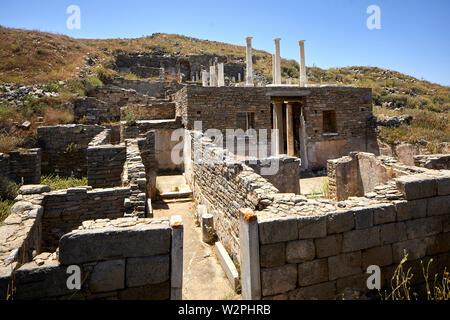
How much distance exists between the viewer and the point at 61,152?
38.7ft

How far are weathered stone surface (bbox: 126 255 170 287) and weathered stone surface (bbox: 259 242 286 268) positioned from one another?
1108 mm

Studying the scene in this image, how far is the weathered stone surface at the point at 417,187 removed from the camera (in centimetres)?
389

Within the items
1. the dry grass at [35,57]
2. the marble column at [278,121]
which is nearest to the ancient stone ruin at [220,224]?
the marble column at [278,121]

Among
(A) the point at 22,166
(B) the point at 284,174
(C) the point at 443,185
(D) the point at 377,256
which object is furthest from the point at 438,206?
(A) the point at 22,166

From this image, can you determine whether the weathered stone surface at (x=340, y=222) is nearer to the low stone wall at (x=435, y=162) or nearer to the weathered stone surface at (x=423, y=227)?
the weathered stone surface at (x=423, y=227)

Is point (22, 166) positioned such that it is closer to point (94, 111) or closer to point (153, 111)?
point (153, 111)

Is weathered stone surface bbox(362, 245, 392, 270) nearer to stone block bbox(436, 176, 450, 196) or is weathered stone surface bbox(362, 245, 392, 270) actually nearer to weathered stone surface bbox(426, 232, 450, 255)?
weathered stone surface bbox(426, 232, 450, 255)

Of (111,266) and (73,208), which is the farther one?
(73,208)

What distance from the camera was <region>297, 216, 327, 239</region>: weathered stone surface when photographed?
10.9 feet

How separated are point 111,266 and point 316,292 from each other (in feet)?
8.24

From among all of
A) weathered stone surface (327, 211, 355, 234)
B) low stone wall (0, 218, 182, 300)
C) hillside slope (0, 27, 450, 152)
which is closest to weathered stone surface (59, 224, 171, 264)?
low stone wall (0, 218, 182, 300)

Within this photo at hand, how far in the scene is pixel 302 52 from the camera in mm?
15898

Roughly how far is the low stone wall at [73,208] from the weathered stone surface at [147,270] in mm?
3003
